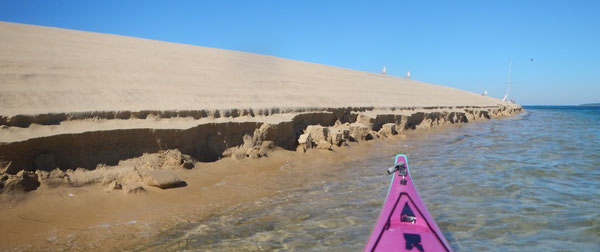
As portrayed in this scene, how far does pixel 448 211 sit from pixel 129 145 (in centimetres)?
343

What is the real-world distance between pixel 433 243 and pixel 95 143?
3.38 metres

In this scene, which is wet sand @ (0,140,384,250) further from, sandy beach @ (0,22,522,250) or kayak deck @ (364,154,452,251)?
kayak deck @ (364,154,452,251)

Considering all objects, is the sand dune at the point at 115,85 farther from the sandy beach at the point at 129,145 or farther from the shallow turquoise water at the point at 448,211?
the shallow turquoise water at the point at 448,211

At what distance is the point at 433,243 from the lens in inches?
96.3

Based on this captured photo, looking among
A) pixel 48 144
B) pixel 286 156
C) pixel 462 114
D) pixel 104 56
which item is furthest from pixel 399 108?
pixel 48 144

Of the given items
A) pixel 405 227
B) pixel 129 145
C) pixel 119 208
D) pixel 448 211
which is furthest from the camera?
pixel 129 145

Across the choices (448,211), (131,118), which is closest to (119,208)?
(131,118)

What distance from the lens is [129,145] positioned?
14.0 feet

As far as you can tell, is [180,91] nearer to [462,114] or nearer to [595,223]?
[595,223]

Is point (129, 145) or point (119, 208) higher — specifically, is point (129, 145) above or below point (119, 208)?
above

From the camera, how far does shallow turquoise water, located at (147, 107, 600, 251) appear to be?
311cm

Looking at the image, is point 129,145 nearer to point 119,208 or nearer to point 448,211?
point 119,208

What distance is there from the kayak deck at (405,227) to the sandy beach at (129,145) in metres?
1.71

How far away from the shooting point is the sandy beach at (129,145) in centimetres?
326
